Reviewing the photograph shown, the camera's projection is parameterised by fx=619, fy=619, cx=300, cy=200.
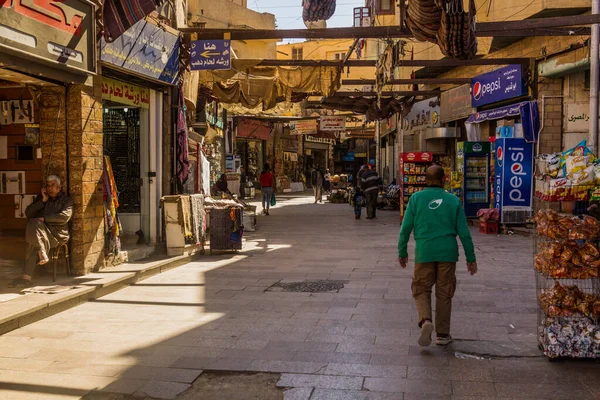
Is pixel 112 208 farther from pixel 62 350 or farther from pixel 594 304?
pixel 594 304

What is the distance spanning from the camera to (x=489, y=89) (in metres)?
18.0

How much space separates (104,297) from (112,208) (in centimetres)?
201

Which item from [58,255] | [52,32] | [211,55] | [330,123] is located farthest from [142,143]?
[330,123]

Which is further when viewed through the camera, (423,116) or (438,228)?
(423,116)

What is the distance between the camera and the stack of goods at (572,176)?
5.36 metres

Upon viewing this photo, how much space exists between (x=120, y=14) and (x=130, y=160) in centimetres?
342

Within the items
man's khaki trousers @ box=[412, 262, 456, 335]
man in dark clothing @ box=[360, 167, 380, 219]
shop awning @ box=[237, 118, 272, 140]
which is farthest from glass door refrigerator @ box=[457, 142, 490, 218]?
shop awning @ box=[237, 118, 272, 140]

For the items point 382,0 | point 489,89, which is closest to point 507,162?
point 489,89

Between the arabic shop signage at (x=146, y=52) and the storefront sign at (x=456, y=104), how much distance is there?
36.0 feet

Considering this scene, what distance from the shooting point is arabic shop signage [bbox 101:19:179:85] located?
9829 millimetres

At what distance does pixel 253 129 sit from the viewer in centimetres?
3734

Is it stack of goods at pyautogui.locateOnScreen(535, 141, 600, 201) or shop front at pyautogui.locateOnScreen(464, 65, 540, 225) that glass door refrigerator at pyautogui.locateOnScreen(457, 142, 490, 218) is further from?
stack of goods at pyautogui.locateOnScreen(535, 141, 600, 201)

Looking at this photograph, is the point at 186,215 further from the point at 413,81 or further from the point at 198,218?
the point at 413,81

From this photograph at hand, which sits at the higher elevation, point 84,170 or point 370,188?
point 84,170
